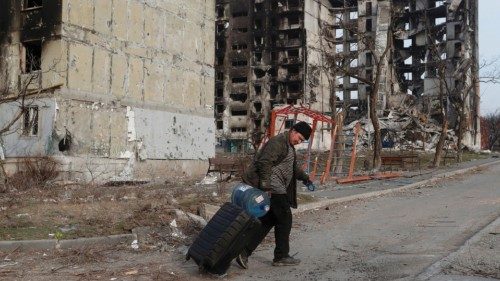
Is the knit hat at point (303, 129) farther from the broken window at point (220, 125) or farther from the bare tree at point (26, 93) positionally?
the broken window at point (220, 125)

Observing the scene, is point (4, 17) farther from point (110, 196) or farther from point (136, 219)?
point (136, 219)

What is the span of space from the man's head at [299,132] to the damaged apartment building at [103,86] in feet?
53.2

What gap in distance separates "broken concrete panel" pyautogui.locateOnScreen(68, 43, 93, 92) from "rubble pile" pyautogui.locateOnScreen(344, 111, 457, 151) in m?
40.9

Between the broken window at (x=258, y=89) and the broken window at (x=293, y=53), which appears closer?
the broken window at (x=293, y=53)

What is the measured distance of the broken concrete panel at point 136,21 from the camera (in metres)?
27.2

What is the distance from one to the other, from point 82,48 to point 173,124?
23.6 feet

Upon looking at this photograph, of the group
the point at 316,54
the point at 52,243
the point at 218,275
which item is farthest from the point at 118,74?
the point at 316,54

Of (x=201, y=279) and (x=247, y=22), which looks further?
(x=247, y=22)

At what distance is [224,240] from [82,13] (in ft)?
68.3

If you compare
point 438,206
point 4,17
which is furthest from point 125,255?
point 4,17

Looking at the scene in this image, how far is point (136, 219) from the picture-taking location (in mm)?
9398

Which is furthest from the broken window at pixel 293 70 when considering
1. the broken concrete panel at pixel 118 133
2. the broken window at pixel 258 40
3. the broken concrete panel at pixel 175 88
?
the broken concrete panel at pixel 118 133

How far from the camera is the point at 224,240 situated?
240 inches

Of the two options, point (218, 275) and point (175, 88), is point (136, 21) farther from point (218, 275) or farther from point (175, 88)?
point (218, 275)
